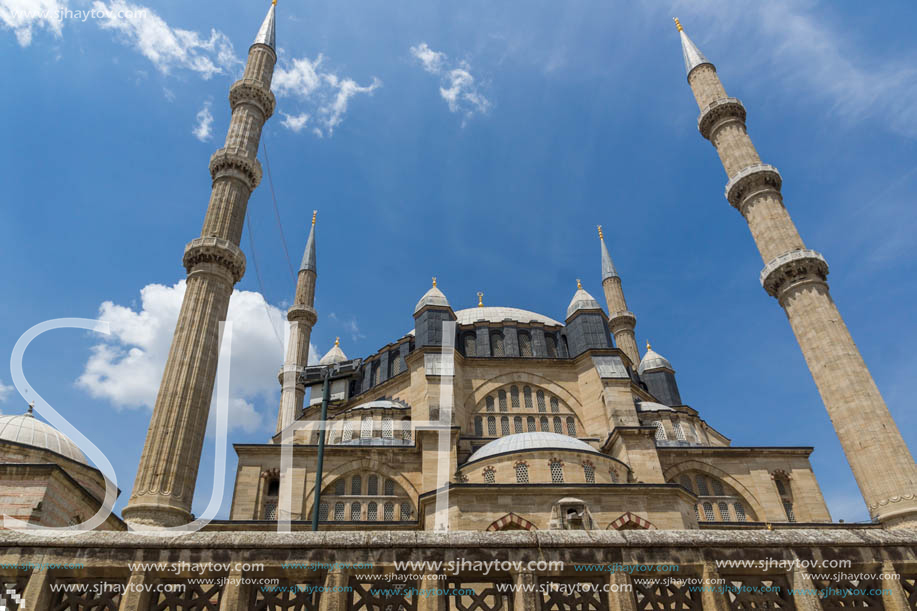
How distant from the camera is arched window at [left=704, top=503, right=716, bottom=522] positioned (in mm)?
23302

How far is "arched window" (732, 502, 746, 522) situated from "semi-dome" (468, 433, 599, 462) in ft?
26.7

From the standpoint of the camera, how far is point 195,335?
57.2 feet

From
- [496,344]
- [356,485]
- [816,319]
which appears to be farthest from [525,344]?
[816,319]

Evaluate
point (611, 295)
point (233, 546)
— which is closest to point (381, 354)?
point (611, 295)

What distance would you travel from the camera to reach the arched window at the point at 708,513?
2330 centimetres

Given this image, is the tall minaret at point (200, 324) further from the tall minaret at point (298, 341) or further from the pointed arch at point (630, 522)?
the tall minaret at point (298, 341)

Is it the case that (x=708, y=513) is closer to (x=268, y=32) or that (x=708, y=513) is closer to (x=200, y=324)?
(x=200, y=324)

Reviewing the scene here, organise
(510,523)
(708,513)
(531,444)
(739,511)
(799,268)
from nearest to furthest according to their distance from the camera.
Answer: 1. (510,523)
2. (531,444)
3. (799,268)
4. (708,513)
5. (739,511)

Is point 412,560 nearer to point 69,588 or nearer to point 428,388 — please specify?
point 69,588

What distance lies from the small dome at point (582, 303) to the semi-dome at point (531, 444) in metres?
9.48

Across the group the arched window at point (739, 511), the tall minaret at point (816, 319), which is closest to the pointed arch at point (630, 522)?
the tall minaret at point (816, 319)

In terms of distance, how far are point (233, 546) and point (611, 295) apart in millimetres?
35693

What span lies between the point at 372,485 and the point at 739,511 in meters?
15.0

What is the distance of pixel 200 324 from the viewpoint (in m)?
17.7
